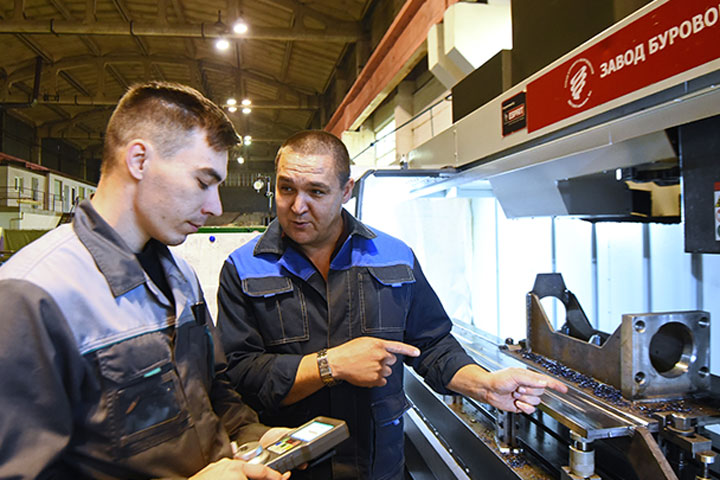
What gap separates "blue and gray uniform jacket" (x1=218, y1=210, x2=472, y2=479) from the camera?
3.76 feet

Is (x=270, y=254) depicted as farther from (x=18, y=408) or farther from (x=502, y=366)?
(x=502, y=366)

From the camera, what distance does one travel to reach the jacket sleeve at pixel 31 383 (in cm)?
55

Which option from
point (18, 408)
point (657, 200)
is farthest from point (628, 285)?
point (18, 408)

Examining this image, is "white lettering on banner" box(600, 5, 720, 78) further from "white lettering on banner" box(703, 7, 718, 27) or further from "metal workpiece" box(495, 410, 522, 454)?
"metal workpiece" box(495, 410, 522, 454)

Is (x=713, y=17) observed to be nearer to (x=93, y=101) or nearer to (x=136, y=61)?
(x=136, y=61)

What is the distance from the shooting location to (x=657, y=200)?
51.6 inches

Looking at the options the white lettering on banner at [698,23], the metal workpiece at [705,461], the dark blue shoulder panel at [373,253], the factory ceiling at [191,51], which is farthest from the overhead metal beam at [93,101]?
the metal workpiece at [705,461]

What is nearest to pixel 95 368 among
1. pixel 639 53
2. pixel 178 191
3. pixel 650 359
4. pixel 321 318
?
pixel 178 191

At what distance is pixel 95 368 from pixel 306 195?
67 centimetres

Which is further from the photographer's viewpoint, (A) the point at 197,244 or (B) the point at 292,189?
(A) the point at 197,244

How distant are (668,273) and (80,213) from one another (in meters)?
1.60

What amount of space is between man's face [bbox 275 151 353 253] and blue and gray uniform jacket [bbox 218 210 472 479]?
0.06 metres

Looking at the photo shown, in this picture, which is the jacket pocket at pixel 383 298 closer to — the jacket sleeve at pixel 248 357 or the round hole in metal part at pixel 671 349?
the jacket sleeve at pixel 248 357

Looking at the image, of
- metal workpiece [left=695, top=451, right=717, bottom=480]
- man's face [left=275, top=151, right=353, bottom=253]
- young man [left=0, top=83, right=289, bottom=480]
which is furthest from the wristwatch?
metal workpiece [left=695, top=451, right=717, bottom=480]
